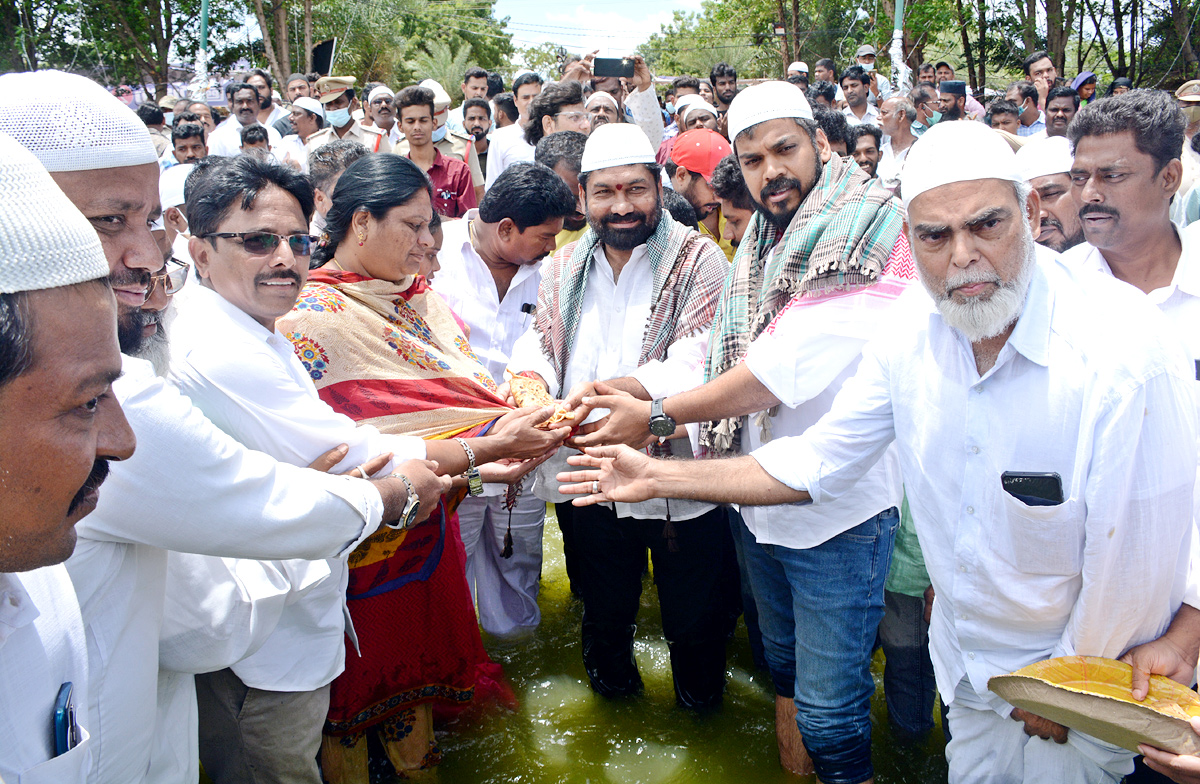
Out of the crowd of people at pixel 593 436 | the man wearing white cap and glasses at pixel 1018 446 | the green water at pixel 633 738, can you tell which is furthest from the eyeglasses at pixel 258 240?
the green water at pixel 633 738

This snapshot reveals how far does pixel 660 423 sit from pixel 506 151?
4.93 meters

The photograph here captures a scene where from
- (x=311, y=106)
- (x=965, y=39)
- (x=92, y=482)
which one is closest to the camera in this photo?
(x=92, y=482)

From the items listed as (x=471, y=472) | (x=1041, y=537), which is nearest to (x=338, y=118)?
(x=471, y=472)

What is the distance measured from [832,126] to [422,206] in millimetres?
3881

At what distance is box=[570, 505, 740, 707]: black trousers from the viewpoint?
348 centimetres

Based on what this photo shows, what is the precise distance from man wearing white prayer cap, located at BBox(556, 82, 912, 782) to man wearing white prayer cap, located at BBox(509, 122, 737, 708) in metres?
0.40

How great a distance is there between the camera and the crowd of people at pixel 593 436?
1652mm

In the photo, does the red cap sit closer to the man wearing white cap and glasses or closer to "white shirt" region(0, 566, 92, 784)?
the man wearing white cap and glasses

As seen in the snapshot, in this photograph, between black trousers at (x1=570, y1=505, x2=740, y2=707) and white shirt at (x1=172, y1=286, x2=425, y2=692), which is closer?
white shirt at (x1=172, y1=286, x2=425, y2=692)

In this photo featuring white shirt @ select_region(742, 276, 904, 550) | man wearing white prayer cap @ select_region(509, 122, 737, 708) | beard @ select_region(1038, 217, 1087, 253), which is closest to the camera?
white shirt @ select_region(742, 276, 904, 550)

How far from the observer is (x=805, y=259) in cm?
281

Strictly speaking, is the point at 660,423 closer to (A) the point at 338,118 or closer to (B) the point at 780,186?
(B) the point at 780,186

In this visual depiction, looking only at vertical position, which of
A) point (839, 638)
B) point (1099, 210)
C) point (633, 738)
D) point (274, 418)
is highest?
point (1099, 210)

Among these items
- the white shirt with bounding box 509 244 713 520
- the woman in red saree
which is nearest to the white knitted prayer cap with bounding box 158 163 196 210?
the woman in red saree
